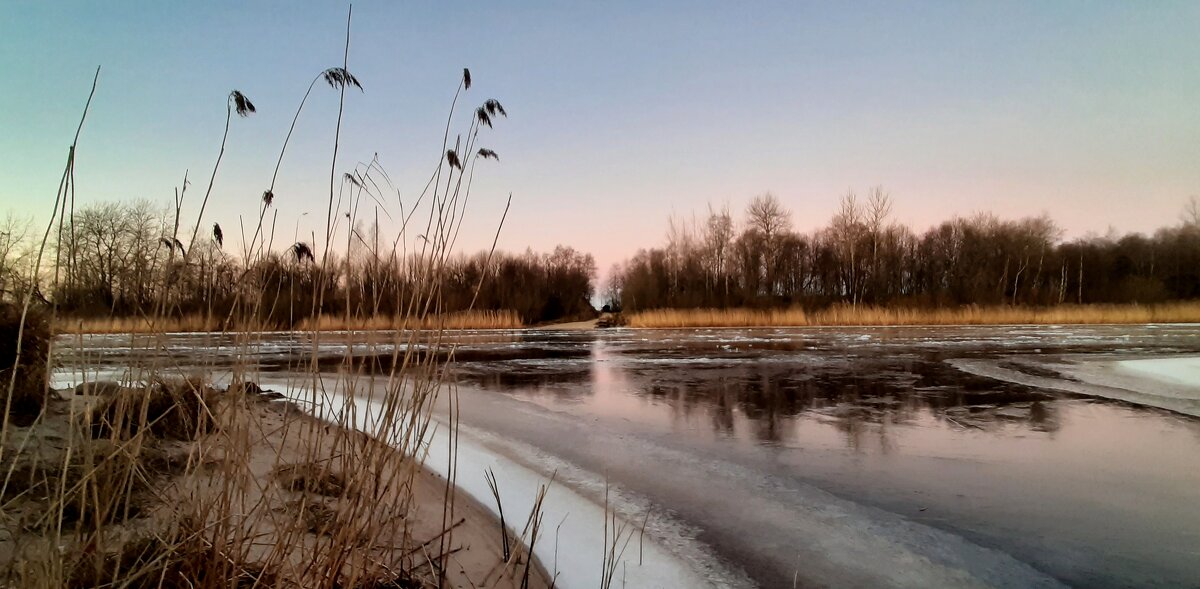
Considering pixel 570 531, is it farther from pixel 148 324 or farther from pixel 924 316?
pixel 924 316

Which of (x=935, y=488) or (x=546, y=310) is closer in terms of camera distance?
(x=935, y=488)

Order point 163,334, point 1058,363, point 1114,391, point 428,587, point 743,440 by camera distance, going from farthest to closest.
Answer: point 1058,363
point 1114,391
point 743,440
point 428,587
point 163,334

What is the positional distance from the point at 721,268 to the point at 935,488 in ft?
90.5

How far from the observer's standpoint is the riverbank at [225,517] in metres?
1.47

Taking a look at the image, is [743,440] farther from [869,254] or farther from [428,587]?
[869,254]

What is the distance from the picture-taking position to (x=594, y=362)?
33.5 ft

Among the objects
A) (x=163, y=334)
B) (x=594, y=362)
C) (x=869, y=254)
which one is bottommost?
(x=594, y=362)

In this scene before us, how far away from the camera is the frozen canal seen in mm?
2334

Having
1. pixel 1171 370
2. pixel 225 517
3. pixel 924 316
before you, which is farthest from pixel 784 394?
pixel 924 316

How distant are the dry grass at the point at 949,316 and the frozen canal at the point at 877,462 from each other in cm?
1425

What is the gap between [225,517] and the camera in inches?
59.6

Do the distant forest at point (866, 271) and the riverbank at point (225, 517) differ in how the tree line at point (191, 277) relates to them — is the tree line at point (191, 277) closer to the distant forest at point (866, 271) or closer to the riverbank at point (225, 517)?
the riverbank at point (225, 517)

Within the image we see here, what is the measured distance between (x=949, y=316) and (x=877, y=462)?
20790 millimetres

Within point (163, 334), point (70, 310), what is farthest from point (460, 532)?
point (70, 310)
